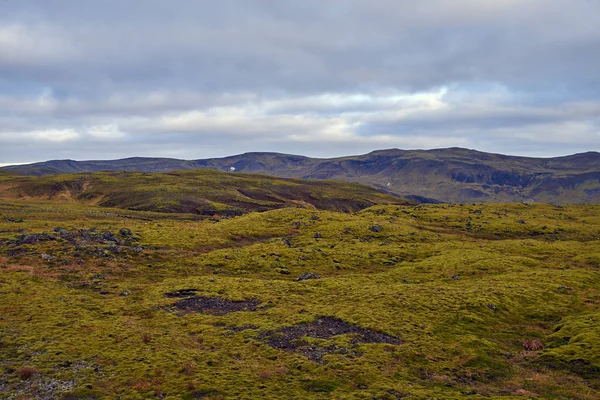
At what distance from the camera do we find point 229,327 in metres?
41.8

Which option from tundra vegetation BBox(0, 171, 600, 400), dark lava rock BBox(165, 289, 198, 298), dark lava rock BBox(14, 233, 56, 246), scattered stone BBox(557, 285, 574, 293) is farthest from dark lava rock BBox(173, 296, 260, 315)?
scattered stone BBox(557, 285, 574, 293)

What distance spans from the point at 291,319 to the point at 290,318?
1.19ft

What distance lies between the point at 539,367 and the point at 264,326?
1001 inches

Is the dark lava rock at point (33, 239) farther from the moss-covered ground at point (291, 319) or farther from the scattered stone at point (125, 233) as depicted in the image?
the scattered stone at point (125, 233)

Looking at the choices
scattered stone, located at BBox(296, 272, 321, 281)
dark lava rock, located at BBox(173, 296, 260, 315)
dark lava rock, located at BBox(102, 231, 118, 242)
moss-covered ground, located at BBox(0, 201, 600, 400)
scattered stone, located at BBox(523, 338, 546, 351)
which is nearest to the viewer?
moss-covered ground, located at BBox(0, 201, 600, 400)

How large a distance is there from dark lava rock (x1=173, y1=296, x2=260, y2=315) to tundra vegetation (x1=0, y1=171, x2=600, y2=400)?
35cm

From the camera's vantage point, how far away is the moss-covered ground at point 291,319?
97.0ft

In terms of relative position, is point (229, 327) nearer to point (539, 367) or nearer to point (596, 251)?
point (539, 367)

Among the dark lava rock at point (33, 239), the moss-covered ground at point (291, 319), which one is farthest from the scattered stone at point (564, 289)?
the dark lava rock at point (33, 239)

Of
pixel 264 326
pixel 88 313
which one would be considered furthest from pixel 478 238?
pixel 88 313

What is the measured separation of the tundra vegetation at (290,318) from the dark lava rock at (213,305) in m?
0.35

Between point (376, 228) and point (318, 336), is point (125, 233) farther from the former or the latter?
point (376, 228)

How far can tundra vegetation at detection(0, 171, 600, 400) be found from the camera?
29.6 m

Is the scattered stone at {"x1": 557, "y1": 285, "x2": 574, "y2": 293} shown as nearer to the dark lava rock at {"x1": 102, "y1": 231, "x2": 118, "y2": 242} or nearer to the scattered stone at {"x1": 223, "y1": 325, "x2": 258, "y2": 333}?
the scattered stone at {"x1": 223, "y1": 325, "x2": 258, "y2": 333}
